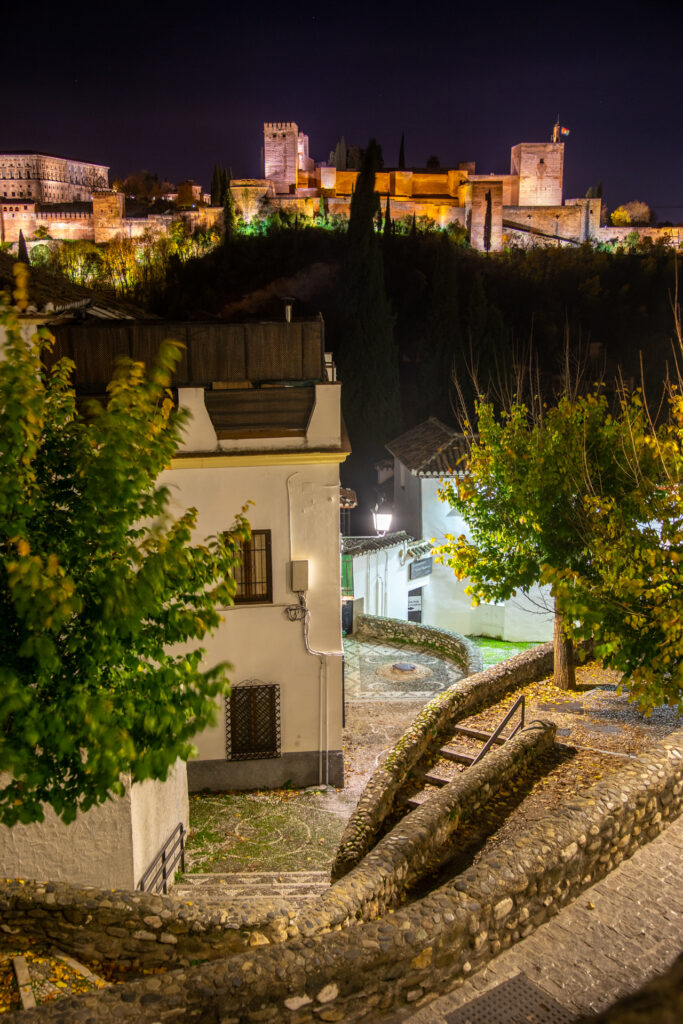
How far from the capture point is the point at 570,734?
1147cm

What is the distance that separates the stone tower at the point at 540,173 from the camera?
74.8m

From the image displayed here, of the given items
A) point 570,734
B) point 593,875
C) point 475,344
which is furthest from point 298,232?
point 593,875

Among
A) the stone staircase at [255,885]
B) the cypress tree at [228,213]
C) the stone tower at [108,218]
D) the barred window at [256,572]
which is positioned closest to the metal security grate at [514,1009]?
the stone staircase at [255,885]

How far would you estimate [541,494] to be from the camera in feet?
41.2

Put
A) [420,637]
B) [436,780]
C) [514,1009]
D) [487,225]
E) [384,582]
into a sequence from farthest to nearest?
[487,225] → [384,582] → [420,637] → [436,780] → [514,1009]

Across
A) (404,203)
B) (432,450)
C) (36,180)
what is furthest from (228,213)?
(36,180)

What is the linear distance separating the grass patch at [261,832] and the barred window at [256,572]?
3176mm

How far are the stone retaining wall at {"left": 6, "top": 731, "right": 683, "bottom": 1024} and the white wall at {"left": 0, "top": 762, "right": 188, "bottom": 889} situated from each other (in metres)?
2.57

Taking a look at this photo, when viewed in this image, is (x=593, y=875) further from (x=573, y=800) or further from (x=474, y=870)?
(x=474, y=870)

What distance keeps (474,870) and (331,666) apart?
235 inches

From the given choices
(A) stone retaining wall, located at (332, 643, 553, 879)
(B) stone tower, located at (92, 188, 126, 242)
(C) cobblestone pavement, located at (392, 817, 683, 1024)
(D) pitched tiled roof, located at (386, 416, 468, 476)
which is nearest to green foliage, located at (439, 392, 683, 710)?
(A) stone retaining wall, located at (332, 643, 553, 879)

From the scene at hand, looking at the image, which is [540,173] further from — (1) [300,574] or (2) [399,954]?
(2) [399,954]

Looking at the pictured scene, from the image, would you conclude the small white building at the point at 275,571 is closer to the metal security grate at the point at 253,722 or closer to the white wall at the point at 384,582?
the metal security grate at the point at 253,722

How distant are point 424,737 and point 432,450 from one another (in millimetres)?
12546
